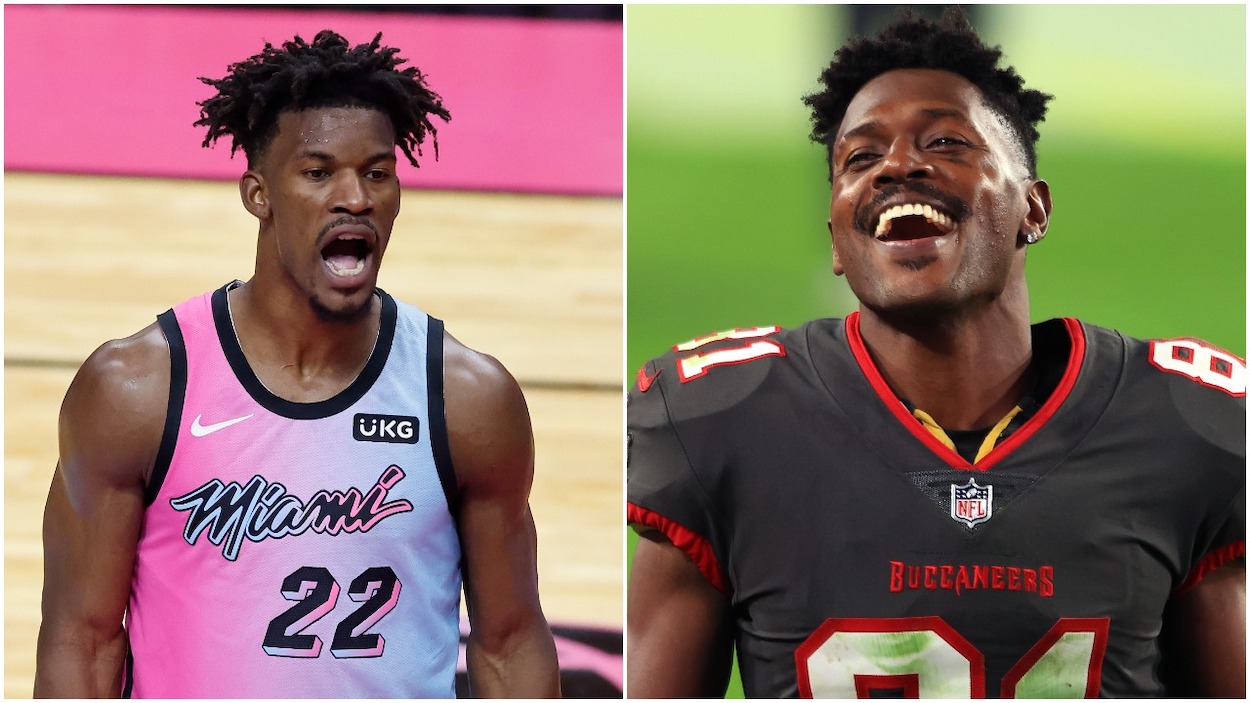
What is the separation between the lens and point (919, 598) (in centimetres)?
237

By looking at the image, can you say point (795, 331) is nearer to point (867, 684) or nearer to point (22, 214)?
point (867, 684)

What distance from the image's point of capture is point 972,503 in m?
2.38

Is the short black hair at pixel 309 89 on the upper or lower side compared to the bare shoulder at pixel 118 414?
upper

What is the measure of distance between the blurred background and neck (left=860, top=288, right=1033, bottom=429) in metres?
0.51

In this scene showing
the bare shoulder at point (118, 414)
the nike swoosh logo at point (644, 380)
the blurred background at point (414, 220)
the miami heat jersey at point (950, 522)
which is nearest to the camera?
the bare shoulder at point (118, 414)

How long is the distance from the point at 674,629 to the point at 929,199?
801 millimetres

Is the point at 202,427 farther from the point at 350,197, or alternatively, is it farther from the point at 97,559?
the point at 350,197

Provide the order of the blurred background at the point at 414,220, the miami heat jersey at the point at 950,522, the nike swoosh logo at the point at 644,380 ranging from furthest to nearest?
the blurred background at the point at 414,220 < the nike swoosh logo at the point at 644,380 < the miami heat jersey at the point at 950,522

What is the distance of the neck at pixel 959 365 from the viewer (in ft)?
7.93

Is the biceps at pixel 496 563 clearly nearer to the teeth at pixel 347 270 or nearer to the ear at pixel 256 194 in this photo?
the teeth at pixel 347 270

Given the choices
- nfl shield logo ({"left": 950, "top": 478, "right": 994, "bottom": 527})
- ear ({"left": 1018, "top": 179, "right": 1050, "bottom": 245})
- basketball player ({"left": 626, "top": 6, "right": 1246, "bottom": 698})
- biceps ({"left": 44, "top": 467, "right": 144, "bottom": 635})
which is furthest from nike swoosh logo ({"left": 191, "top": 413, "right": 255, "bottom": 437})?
ear ({"left": 1018, "top": 179, "right": 1050, "bottom": 245})

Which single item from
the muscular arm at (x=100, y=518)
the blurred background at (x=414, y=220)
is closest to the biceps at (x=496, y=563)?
the blurred background at (x=414, y=220)

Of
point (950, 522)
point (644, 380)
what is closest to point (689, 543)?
point (644, 380)

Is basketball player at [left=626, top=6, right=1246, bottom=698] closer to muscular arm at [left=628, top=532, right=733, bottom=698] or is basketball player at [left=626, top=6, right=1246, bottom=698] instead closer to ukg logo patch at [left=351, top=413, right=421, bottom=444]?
muscular arm at [left=628, top=532, right=733, bottom=698]
